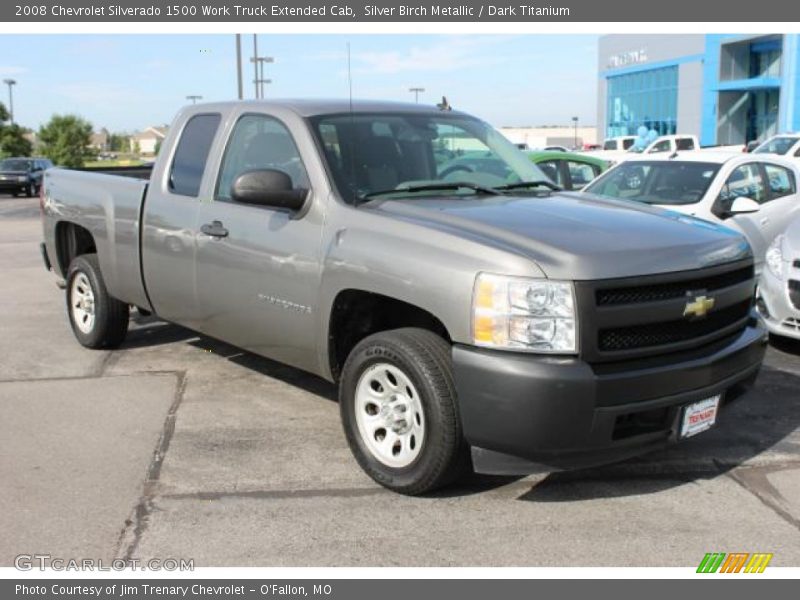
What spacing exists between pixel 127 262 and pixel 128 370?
87 cm

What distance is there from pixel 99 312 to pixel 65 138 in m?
61.8

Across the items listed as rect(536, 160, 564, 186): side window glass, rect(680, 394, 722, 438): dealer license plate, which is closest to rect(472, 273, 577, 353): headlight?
rect(680, 394, 722, 438): dealer license plate

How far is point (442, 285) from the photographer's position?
151 inches

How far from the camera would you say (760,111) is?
149 feet

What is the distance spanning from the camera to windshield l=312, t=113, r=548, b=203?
476 cm

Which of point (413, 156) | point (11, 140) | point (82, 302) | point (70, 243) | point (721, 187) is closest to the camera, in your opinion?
point (413, 156)

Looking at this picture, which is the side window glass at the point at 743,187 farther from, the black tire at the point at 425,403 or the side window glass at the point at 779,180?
the black tire at the point at 425,403

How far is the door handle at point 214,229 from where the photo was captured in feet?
17.0

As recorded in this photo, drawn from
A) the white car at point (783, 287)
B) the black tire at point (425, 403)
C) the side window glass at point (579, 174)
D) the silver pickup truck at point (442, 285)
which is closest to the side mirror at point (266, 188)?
the silver pickup truck at point (442, 285)

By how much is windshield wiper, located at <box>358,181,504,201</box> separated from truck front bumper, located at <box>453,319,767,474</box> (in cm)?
126

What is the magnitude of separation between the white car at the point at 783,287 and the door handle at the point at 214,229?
418 cm

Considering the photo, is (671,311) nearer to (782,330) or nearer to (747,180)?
(782,330)

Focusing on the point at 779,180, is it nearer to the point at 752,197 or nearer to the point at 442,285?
the point at 752,197

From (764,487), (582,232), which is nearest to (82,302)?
(582,232)
